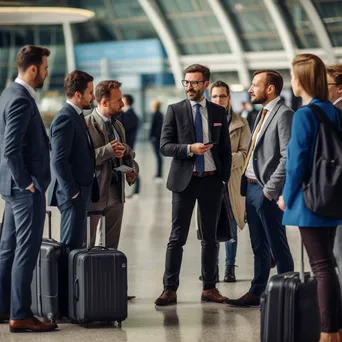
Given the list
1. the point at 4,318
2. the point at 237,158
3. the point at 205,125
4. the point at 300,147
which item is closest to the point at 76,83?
the point at 205,125

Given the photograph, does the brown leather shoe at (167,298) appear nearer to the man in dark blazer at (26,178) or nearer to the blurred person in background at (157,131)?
the man in dark blazer at (26,178)

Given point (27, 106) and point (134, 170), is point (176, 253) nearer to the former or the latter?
point (134, 170)

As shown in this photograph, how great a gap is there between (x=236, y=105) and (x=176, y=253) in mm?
26119

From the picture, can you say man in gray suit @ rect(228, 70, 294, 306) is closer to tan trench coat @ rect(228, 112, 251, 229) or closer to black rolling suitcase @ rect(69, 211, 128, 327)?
black rolling suitcase @ rect(69, 211, 128, 327)

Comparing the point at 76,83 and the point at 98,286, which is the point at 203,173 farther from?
the point at 98,286

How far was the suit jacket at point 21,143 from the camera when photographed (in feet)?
20.1

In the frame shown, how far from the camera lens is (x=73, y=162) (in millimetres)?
6875

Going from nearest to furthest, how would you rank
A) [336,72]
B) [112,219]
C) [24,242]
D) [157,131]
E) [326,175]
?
[326,175] → [24,242] → [336,72] → [112,219] → [157,131]

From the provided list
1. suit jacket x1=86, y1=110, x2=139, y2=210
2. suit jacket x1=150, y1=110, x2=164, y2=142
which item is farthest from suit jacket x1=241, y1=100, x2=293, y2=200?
suit jacket x1=150, y1=110, x2=164, y2=142

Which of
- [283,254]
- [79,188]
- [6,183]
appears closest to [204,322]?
[283,254]

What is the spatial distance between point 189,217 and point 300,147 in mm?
2283

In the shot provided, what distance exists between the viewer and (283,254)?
23.4 feet

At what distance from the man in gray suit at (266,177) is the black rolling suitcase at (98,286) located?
1165 mm

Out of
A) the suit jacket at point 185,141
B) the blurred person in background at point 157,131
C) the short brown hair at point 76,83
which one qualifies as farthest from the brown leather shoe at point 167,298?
the blurred person in background at point 157,131
